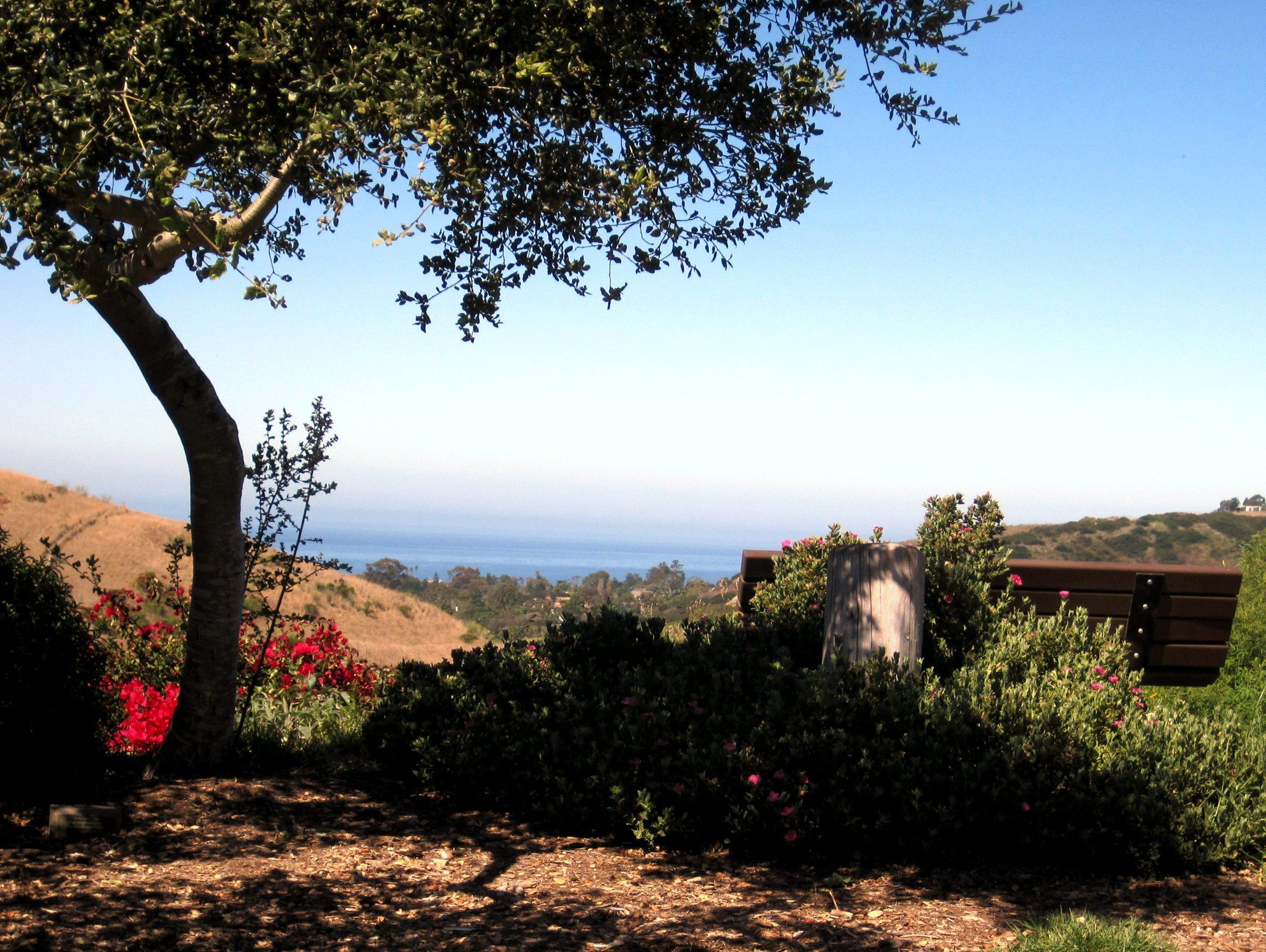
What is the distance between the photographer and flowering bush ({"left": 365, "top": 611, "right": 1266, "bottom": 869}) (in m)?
5.02

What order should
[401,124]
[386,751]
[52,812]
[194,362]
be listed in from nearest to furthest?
[401,124] < [52,812] < [194,362] < [386,751]

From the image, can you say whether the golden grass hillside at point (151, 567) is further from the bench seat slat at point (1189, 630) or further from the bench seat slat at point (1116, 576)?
the bench seat slat at point (1189, 630)

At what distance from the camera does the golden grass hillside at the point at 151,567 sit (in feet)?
68.7

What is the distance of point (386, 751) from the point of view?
627cm

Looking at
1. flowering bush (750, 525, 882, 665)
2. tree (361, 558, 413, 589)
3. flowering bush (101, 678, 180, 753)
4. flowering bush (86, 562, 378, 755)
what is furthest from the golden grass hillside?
flowering bush (750, 525, 882, 665)

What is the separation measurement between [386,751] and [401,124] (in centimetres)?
403

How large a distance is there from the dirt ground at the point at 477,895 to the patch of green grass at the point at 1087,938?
0.67ft

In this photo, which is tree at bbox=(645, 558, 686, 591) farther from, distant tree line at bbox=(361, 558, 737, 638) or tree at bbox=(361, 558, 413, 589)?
tree at bbox=(361, 558, 413, 589)

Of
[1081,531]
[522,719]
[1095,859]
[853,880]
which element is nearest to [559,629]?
[522,719]

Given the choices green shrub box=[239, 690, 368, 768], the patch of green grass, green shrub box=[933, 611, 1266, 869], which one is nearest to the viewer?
the patch of green grass

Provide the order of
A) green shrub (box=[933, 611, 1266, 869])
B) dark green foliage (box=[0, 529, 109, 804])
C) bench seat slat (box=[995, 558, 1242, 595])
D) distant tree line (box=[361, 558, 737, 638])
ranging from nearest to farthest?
green shrub (box=[933, 611, 1266, 869]), dark green foliage (box=[0, 529, 109, 804]), bench seat slat (box=[995, 558, 1242, 595]), distant tree line (box=[361, 558, 737, 638])

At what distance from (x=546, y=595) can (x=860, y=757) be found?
11.5m

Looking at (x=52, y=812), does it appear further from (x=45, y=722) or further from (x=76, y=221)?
(x=76, y=221)

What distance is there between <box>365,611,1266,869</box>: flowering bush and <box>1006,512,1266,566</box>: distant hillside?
31.2 meters
